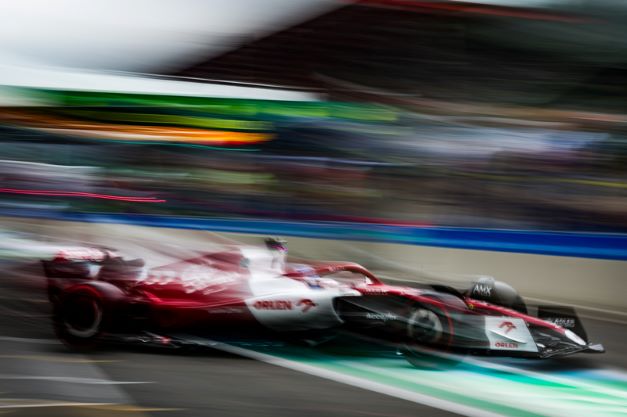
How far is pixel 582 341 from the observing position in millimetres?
3633

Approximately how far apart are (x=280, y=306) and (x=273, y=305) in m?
0.04

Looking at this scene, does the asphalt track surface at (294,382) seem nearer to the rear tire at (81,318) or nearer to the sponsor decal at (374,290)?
the rear tire at (81,318)

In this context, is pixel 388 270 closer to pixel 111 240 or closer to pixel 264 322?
pixel 264 322

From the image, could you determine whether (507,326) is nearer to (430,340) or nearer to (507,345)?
(507,345)

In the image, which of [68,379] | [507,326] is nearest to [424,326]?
[507,326]

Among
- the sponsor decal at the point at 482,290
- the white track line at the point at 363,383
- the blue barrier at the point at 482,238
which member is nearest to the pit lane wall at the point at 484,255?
the blue barrier at the point at 482,238

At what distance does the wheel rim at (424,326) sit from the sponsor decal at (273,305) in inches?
26.4

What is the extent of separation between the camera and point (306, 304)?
149 inches

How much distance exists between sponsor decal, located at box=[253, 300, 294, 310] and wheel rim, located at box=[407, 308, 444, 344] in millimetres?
670

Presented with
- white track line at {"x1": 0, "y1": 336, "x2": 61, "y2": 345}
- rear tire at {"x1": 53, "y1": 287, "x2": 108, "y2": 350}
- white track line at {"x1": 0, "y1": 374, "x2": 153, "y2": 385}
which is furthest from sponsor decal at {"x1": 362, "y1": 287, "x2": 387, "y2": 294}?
white track line at {"x1": 0, "y1": 336, "x2": 61, "y2": 345}

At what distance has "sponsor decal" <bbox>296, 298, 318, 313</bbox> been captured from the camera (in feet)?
12.4

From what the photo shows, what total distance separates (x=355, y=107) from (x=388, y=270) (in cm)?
273

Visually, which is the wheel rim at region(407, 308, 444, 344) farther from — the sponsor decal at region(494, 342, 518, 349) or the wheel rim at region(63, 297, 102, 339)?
the wheel rim at region(63, 297, 102, 339)

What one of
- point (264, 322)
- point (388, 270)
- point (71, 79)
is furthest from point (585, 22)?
point (71, 79)
